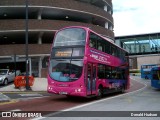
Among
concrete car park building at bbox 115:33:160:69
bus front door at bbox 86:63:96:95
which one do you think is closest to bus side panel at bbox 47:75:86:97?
bus front door at bbox 86:63:96:95

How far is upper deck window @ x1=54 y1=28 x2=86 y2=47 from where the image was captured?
16.9 m

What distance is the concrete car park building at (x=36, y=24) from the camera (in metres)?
34.9

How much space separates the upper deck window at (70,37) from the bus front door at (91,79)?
59.3 inches

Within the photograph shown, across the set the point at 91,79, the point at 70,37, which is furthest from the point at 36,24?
the point at 91,79

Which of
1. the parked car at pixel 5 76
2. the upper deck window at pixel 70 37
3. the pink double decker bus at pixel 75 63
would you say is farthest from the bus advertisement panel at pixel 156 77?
the upper deck window at pixel 70 37

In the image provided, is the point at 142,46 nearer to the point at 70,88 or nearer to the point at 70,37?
the point at 70,37

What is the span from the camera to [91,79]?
685 inches

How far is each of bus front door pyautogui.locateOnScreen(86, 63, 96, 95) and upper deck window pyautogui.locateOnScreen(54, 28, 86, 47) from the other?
1.51m

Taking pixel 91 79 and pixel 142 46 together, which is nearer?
pixel 91 79

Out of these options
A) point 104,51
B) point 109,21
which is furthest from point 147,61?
point 104,51

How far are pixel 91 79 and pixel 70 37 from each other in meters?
2.71

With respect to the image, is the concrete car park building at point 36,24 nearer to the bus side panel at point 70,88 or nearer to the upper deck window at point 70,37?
the upper deck window at point 70,37

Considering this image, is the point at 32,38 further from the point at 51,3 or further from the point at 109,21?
the point at 109,21

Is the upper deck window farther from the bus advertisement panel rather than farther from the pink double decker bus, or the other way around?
the bus advertisement panel
